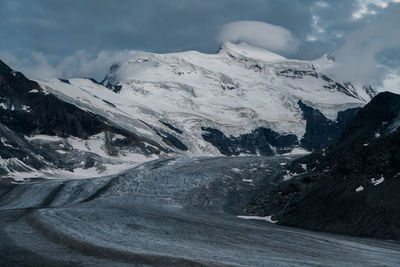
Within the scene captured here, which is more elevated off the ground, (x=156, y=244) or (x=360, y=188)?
(x=360, y=188)

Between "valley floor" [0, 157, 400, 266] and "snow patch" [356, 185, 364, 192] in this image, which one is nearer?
"valley floor" [0, 157, 400, 266]

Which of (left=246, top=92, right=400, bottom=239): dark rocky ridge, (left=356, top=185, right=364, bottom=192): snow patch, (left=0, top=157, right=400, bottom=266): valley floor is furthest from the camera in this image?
(left=356, top=185, right=364, bottom=192): snow patch

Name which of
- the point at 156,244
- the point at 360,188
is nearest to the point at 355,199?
the point at 360,188

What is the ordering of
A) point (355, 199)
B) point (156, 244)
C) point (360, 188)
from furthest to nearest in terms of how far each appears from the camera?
point (360, 188) → point (355, 199) → point (156, 244)

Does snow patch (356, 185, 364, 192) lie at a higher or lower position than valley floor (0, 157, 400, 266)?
higher

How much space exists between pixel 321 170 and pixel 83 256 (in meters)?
51.4

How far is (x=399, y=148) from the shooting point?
45.8 metres

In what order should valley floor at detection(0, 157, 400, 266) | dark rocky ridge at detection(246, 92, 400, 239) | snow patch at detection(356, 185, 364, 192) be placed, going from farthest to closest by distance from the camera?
snow patch at detection(356, 185, 364, 192) → dark rocky ridge at detection(246, 92, 400, 239) → valley floor at detection(0, 157, 400, 266)

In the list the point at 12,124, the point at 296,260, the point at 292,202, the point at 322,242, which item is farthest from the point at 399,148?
the point at 12,124

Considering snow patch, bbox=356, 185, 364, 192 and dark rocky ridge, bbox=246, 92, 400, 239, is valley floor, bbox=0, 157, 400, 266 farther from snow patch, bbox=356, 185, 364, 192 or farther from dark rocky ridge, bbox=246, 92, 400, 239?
snow patch, bbox=356, 185, 364, 192

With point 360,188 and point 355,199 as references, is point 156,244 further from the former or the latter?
point 360,188

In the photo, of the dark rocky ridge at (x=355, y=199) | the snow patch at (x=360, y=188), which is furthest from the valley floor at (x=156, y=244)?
the snow patch at (x=360, y=188)

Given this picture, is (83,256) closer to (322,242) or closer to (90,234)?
(90,234)

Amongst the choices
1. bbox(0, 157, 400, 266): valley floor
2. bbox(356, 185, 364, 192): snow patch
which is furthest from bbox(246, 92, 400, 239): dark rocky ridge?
bbox(0, 157, 400, 266): valley floor
